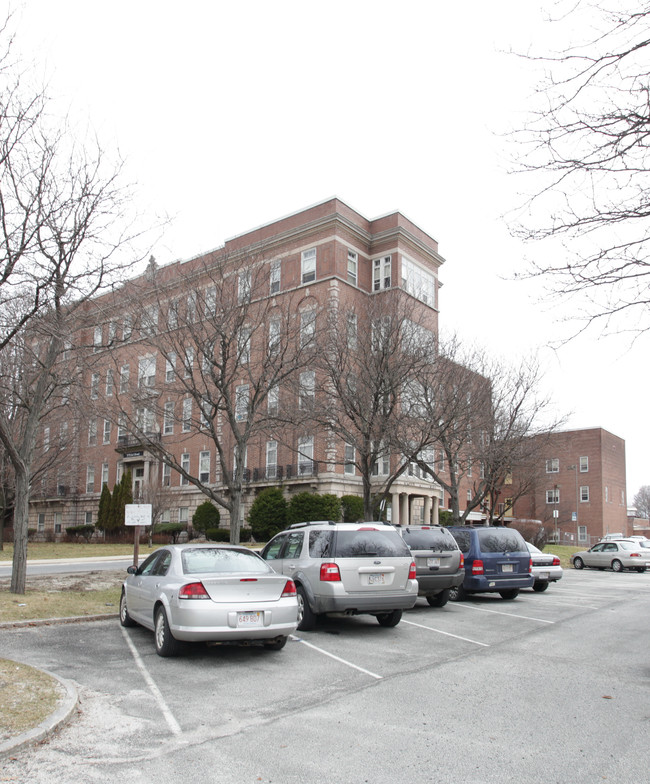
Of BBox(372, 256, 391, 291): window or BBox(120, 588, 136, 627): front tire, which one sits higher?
BBox(372, 256, 391, 291): window

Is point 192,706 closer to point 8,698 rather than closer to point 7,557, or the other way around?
point 8,698

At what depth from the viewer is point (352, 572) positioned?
10.8 meters

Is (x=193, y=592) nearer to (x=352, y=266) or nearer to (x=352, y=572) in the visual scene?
(x=352, y=572)

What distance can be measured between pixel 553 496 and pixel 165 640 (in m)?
64.0

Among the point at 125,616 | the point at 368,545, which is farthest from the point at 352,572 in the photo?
the point at 125,616

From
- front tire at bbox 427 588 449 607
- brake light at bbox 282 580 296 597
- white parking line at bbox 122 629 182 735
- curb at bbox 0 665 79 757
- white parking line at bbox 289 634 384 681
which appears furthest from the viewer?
front tire at bbox 427 588 449 607

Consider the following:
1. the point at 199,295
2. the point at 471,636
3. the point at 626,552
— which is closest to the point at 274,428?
the point at 199,295

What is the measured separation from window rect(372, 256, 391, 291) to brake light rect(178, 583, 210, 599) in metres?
34.9

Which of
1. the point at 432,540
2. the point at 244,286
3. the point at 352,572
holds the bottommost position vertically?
the point at 352,572

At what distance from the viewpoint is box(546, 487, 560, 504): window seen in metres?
67.3

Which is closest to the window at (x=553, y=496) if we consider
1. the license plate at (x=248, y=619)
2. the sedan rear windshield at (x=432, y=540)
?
the sedan rear windshield at (x=432, y=540)

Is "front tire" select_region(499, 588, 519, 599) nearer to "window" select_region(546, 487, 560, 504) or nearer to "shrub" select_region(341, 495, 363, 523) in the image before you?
"shrub" select_region(341, 495, 363, 523)

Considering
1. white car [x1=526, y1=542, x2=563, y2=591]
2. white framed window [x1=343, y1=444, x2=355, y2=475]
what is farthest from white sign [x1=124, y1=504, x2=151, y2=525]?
white framed window [x1=343, y1=444, x2=355, y2=475]

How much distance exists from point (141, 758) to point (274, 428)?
15405 mm
